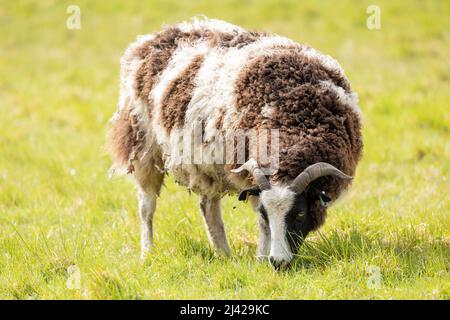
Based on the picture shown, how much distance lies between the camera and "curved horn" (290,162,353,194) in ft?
16.2

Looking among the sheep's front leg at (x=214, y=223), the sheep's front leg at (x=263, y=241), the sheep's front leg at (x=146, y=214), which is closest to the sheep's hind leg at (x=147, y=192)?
the sheep's front leg at (x=146, y=214)

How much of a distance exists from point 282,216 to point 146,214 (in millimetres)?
1883

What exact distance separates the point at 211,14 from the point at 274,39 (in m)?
10.6

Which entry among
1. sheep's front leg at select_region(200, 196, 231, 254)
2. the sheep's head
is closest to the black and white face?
the sheep's head

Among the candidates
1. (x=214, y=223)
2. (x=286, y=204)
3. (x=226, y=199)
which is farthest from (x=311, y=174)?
(x=226, y=199)

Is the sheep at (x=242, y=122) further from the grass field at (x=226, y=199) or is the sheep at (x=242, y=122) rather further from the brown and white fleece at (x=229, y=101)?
the grass field at (x=226, y=199)

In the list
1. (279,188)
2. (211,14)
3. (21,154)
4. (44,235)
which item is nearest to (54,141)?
(21,154)

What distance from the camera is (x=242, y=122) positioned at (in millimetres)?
5375

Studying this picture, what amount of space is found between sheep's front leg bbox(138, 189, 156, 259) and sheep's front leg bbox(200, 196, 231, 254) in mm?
536

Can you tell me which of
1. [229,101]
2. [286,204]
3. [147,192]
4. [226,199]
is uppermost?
[229,101]

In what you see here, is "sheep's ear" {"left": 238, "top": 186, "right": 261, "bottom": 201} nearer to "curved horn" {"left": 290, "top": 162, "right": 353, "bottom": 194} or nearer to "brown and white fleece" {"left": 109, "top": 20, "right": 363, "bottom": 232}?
"brown and white fleece" {"left": 109, "top": 20, "right": 363, "bottom": 232}

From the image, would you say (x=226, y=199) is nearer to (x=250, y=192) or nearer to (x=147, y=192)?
(x=147, y=192)
